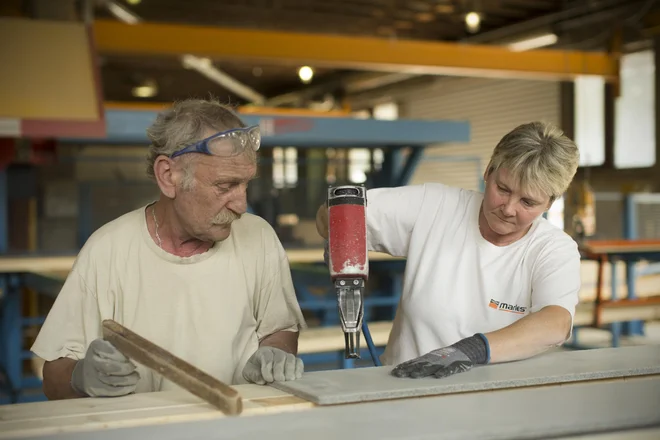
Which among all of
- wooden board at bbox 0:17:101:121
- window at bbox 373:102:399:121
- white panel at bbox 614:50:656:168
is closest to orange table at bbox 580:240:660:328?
wooden board at bbox 0:17:101:121

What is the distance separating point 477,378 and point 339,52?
7.68 meters

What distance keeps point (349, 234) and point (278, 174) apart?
1761cm

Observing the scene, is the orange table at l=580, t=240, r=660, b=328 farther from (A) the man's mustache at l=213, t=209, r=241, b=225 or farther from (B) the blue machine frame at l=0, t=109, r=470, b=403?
(A) the man's mustache at l=213, t=209, r=241, b=225

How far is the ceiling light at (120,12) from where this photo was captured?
12.0 meters

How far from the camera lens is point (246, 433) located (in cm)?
132

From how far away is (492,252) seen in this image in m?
2.35

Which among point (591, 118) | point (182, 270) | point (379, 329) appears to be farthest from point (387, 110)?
point (182, 270)

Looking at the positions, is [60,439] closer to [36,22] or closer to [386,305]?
[36,22]

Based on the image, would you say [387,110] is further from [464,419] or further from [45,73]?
[464,419]

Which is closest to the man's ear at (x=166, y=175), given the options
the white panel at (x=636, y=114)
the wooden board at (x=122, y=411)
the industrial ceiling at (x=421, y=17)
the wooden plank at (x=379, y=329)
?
the wooden board at (x=122, y=411)

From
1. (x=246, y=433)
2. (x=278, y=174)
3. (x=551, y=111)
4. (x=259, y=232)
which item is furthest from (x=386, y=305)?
(x=278, y=174)

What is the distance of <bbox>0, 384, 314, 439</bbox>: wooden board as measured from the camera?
1.30 metres

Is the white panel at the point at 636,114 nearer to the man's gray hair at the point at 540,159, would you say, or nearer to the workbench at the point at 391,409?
the man's gray hair at the point at 540,159

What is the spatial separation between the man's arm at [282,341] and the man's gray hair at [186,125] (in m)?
0.54
